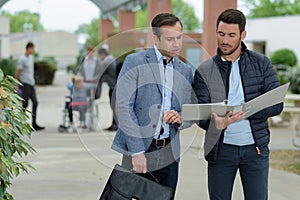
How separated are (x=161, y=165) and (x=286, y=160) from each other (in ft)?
18.7

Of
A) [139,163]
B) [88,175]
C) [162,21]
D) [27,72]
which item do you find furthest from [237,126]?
[27,72]

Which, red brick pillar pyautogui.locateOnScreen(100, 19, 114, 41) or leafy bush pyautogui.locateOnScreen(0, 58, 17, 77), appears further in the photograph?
red brick pillar pyautogui.locateOnScreen(100, 19, 114, 41)

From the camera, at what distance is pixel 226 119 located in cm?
376

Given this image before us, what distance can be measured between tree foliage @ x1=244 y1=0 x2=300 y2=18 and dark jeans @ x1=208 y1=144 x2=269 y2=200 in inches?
2882

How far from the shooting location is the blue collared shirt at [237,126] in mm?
3918

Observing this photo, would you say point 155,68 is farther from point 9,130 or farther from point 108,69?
point 108,69

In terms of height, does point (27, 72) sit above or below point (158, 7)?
below

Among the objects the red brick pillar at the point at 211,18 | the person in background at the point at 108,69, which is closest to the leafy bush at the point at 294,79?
the red brick pillar at the point at 211,18

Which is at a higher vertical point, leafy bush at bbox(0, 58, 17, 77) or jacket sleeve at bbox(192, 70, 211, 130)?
jacket sleeve at bbox(192, 70, 211, 130)

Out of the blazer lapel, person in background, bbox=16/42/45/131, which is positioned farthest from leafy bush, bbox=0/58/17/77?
the blazer lapel

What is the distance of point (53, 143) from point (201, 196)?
463cm

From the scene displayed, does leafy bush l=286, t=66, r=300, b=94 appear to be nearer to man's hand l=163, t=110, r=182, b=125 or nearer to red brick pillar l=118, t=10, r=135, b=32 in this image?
red brick pillar l=118, t=10, r=135, b=32

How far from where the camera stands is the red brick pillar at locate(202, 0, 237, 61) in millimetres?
12913

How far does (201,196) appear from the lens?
6641mm
